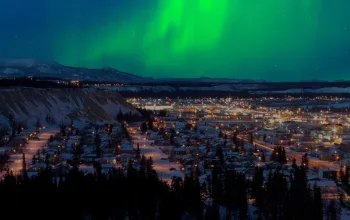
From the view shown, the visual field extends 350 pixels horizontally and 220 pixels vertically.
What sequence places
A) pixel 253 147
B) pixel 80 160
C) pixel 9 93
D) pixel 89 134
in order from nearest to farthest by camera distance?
pixel 80 160 → pixel 253 147 → pixel 89 134 → pixel 9 93

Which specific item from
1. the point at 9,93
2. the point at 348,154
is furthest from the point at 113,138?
the point at 9,93

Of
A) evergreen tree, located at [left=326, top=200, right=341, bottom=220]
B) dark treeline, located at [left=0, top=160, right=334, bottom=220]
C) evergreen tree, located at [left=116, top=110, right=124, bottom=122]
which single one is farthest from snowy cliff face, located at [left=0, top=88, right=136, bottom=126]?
evergreen tree, located at [left=326, top=200, right=341, bottom=220]

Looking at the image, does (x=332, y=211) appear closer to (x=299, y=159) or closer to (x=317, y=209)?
(x=317, y=209)

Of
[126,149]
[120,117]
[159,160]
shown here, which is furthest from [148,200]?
[120,117]

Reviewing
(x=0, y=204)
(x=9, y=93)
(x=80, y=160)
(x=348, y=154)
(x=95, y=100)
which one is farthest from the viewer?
(x=95, y=100)

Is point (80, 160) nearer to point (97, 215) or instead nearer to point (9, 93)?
point (97, 215)
